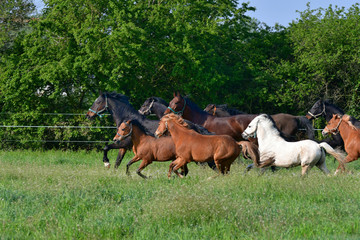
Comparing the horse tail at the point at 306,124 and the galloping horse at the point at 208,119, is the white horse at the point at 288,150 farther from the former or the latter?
the horse tail at the point at 306,124

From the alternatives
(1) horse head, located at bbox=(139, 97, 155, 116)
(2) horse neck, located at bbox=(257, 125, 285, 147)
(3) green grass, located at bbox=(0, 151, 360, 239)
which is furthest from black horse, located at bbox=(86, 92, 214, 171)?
(3) green grass, located at bbox=(0, 151, 360, 239)

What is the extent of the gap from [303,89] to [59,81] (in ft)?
33.1

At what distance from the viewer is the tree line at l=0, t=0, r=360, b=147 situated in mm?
18516

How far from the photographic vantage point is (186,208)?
245 inches

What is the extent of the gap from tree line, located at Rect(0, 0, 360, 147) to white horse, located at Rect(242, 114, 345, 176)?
9113 millimetres

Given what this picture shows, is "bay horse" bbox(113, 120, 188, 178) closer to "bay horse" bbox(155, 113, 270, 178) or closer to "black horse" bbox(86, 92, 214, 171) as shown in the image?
"bay horse" bbox(155, 113, 270, 178)

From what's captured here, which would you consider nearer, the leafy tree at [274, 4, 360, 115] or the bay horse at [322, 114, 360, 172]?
the bay horse at [322, 114, 360, 172]

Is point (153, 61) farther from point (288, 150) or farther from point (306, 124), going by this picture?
point (288, 150)

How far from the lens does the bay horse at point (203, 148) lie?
9125mm

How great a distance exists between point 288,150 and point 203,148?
4.96 ft

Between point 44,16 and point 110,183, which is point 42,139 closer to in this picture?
point 44,16

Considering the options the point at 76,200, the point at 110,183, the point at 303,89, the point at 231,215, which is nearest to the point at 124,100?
the point at 110,183

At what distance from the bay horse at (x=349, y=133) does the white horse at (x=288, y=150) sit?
1.69 metres

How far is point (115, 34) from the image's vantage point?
713 inches
